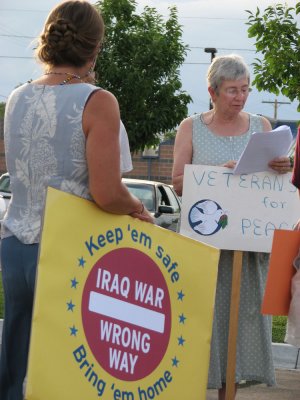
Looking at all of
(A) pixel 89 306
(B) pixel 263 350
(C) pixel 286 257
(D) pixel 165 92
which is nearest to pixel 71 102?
(A) pixel 89 306

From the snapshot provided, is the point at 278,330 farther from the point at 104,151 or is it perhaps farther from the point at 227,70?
the point at 104,151

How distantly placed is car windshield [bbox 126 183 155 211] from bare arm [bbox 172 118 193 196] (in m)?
10.8

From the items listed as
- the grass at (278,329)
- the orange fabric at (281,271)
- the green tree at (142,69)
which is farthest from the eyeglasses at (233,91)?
the green tree at (142,69)

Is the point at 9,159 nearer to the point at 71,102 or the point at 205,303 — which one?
the point at 71,102

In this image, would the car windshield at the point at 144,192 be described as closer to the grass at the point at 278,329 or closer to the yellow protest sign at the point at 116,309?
the grass at the point at 278,329

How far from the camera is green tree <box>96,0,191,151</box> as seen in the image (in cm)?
2666

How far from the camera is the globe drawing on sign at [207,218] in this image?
5430 millimetres

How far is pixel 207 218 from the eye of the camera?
5441 millimetres

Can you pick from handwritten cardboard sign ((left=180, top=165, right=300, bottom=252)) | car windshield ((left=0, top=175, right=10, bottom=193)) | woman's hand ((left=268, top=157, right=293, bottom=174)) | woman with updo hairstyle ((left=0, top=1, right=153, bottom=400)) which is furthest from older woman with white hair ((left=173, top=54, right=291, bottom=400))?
car windshield ((left=0, top=175, right=10, bottom=193))

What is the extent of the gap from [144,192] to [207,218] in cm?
1152

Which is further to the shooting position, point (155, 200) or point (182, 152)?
point (155, 200)

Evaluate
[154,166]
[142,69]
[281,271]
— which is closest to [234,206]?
[281,271]

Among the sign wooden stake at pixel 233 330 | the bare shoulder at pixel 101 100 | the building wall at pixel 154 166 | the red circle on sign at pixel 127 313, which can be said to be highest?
the bare shoulder at pixel 101 100

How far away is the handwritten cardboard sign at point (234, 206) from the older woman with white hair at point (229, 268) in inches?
7.7
